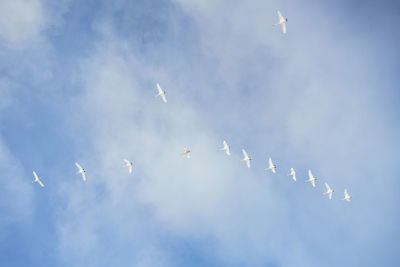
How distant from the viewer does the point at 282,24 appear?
338 ft

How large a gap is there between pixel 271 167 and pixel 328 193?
2570 centimetres

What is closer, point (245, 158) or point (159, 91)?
point (159, 91)

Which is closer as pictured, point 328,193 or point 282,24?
point 282,24

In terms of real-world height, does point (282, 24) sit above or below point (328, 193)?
above

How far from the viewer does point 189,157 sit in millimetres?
112250

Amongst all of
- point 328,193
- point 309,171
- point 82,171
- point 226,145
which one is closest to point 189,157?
point 226,145

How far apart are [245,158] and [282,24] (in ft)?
129

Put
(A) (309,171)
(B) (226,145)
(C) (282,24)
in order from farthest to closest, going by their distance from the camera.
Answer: (A) (309,171), (B) (226,145), (C) (282,24)

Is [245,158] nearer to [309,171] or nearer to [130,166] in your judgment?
[309,171]

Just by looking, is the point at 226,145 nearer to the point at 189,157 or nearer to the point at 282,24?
the point at 189,157

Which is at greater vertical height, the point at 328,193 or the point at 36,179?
the point at 328,193

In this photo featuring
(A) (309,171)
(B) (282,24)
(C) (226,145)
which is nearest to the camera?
(B) (282,24)

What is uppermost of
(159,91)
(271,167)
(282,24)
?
(282,24)

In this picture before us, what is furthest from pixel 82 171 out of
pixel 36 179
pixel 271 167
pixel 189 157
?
pixel 271 167
